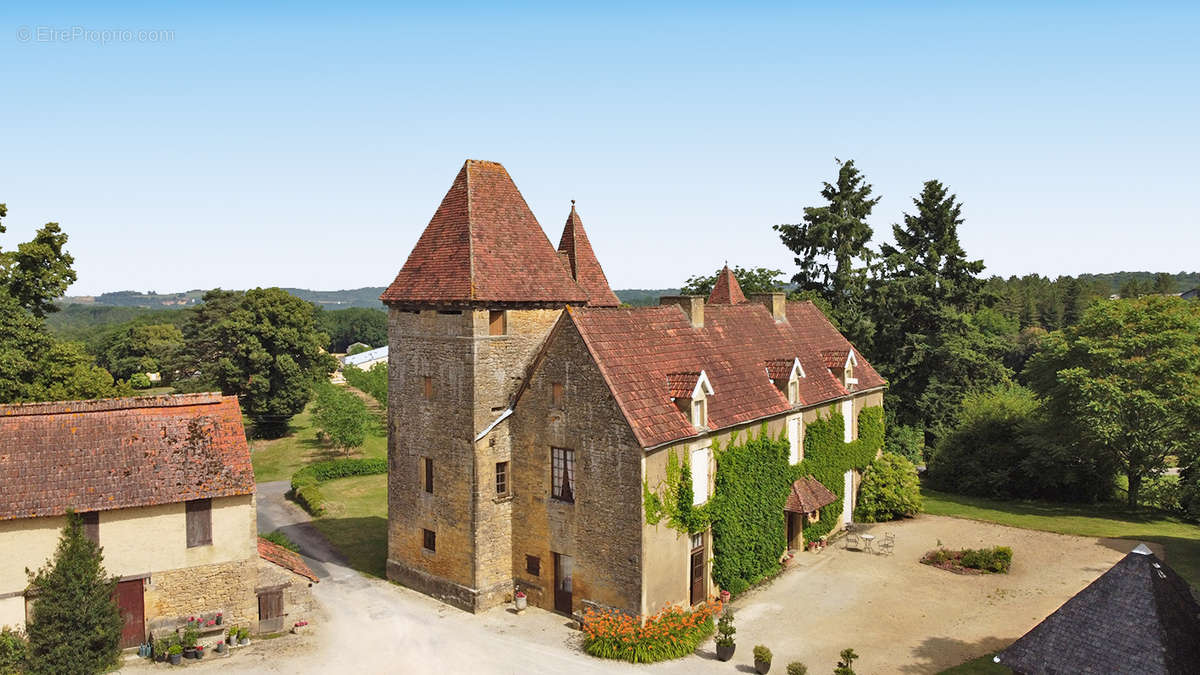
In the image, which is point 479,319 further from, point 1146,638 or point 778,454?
point 1146,638

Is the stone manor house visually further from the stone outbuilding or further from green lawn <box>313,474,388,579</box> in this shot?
the stone outbuilding

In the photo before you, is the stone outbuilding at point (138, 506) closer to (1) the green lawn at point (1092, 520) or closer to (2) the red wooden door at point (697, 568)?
(2) the red wooden door at point (697, 568)

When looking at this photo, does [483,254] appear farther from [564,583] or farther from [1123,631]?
[1123,631]

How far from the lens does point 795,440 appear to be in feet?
109

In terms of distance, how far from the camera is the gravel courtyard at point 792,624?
23750mm

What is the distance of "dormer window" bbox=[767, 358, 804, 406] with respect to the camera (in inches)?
1289

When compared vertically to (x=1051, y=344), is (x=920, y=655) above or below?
below

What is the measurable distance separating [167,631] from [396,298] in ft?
44.6

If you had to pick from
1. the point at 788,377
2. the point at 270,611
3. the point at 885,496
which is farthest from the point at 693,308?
the point at 270,611

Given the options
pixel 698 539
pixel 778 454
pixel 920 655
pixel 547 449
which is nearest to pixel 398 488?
pixel 547 449

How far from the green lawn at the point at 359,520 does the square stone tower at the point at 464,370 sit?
14.5 feet

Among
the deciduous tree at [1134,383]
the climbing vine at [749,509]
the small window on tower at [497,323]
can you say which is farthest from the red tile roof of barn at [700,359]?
the deciduous tree at [1134,383]

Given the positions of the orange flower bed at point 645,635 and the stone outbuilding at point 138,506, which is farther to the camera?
the orange flower bed at point 645,635

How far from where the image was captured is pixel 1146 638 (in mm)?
17047
